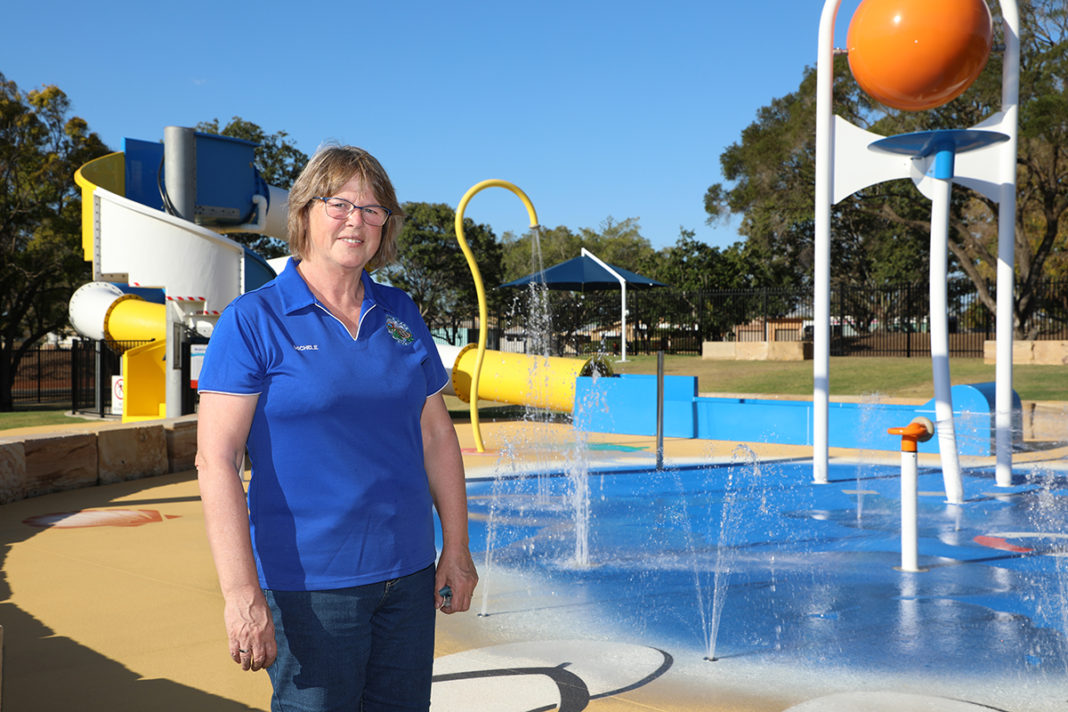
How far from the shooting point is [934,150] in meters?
7.91

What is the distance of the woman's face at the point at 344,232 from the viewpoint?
2.11 metres

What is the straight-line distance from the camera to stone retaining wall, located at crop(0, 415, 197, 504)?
7.61m

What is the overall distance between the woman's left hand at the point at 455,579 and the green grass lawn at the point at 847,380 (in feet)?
43.7

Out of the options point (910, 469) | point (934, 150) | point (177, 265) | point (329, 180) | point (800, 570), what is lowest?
point (800, 570)

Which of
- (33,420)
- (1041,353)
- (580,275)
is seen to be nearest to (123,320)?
(33,420)

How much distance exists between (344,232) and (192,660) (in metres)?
2.48

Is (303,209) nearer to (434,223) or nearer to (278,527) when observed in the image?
(278,527)

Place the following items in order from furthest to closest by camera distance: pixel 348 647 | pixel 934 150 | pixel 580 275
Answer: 1. pixel 580 275
2. pixel 934 150
3. pixel 348 647

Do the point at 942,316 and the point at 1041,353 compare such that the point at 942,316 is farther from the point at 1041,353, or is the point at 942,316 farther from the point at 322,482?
the point at 1041,353

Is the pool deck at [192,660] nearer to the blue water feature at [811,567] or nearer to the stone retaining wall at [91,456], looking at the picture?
the blue water feature at [811,567]

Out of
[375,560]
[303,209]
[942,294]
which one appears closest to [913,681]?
[375,560]

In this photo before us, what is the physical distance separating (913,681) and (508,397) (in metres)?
10.7

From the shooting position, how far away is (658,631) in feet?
14.1

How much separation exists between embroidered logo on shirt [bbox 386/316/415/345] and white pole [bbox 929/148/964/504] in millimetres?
6606
